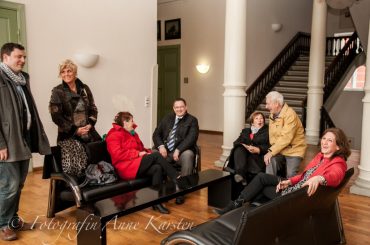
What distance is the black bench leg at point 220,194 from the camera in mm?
3998

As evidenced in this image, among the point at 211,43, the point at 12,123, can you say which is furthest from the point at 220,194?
the point at 211,43

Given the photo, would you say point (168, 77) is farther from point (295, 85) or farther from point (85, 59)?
point (85, 59)

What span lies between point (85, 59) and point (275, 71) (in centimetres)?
645

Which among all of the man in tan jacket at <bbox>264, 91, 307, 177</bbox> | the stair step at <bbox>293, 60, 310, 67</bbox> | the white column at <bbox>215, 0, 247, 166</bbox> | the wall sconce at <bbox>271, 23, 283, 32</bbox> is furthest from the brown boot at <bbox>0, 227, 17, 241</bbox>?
the stair step at <bbox>293, 60, 310, 67</bbox>

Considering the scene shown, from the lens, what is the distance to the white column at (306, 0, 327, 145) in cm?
852

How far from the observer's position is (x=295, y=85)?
10641 mm

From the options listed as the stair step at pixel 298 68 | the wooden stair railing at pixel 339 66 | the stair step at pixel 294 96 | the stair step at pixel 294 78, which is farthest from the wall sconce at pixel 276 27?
the stair step at pixel 294 96

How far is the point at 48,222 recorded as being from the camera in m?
3.53

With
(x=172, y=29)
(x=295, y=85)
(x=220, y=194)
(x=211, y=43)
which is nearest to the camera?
(x=220, y=194)

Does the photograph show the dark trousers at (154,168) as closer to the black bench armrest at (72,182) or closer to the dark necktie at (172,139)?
the dark necktie at (172,139)

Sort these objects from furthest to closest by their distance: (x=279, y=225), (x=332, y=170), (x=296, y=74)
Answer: (x=296, y=74), (x=332, y=170), (x=279, y=225)

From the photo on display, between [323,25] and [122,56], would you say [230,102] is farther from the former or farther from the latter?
[323,25]

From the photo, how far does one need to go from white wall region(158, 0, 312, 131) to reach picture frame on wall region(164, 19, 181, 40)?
0.14 m

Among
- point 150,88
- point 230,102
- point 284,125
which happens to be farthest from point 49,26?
point 284,125
